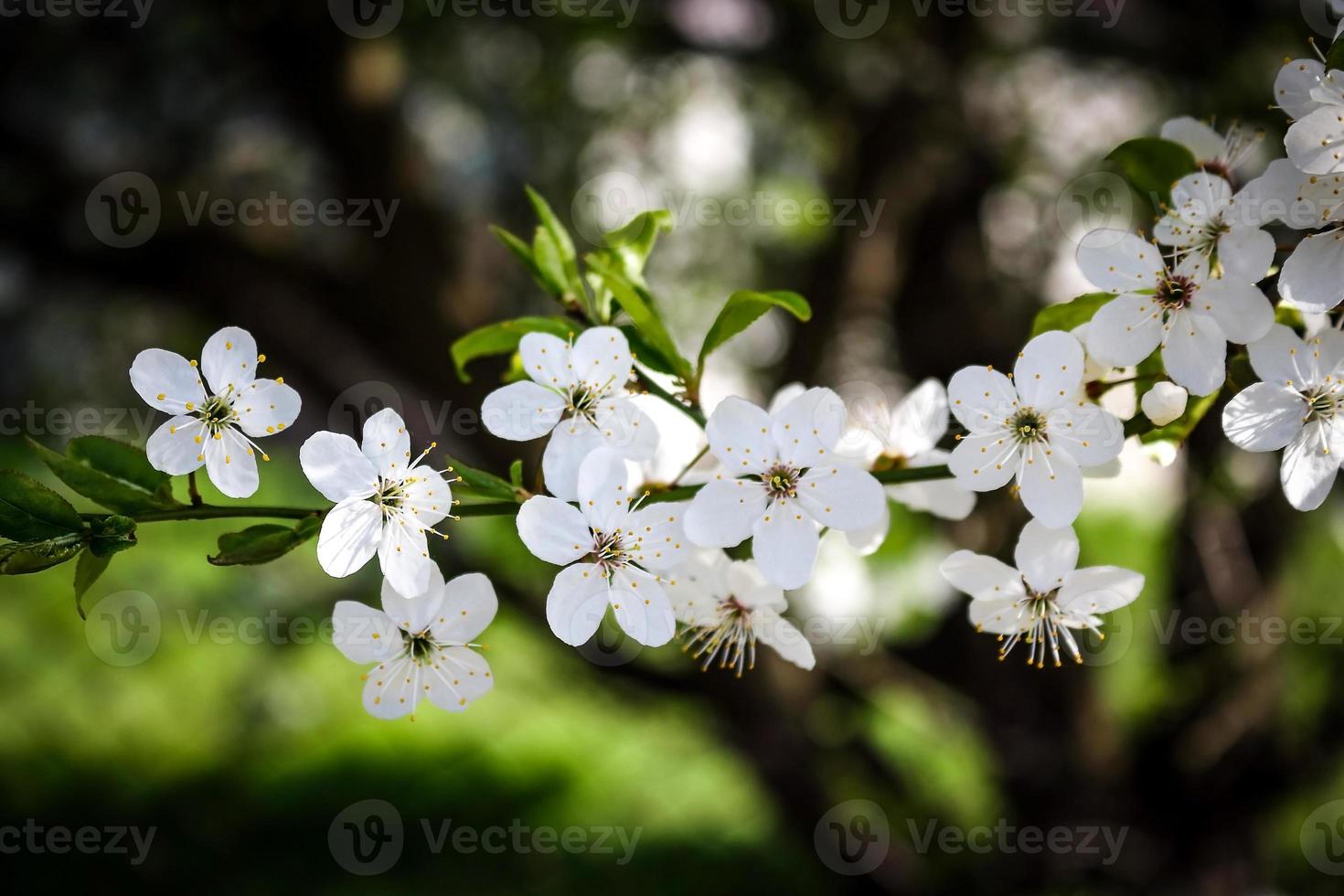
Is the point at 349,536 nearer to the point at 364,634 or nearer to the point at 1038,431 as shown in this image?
the point at 364,634

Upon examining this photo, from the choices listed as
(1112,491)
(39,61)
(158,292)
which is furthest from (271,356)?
(1112,491)

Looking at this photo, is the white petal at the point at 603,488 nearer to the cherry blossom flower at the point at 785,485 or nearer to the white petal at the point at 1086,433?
the cherry blossom flower at the point at 785,485

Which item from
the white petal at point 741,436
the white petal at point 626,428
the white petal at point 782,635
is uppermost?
the white petal at point 741,436

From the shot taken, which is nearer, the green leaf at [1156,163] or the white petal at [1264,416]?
the white petal at [1264,416]

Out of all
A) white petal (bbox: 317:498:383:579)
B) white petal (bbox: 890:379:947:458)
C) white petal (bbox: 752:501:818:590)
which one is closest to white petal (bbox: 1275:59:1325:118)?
white petal (bbox: 890:379:947:458)

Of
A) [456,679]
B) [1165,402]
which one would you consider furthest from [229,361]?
[1165,402]

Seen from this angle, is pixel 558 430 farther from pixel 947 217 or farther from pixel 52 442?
pixel 52 442

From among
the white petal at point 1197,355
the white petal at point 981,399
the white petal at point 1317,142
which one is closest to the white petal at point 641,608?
the white petal at point 981,399

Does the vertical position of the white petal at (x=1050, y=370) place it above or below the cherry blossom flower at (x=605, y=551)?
above
